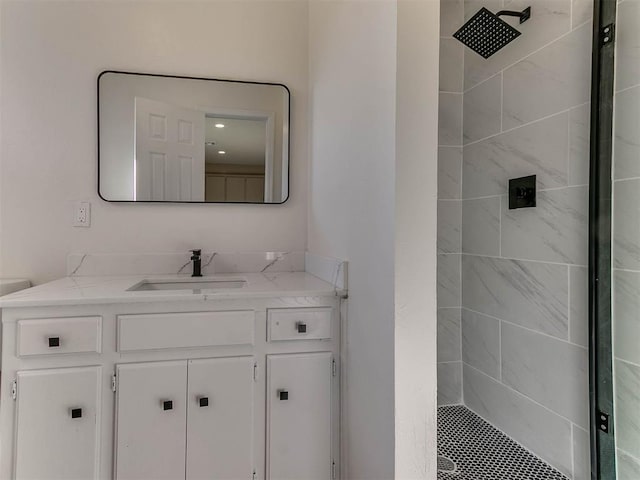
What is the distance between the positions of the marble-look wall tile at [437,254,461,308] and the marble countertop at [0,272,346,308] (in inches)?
27.7

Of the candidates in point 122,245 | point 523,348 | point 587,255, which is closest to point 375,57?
point 587,255

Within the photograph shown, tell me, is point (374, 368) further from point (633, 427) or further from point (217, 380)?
point (633, 427)

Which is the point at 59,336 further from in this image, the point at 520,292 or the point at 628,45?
→ the point at 628,45

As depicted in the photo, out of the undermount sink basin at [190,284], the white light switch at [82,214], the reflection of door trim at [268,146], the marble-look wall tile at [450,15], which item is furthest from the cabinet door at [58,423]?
the marble-look wall tile at [450,15]

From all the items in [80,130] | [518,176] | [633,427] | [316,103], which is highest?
[316,103]

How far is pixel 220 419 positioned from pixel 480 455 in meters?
1.07

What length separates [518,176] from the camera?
1664 mm

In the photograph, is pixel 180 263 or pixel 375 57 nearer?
pixel 375 57

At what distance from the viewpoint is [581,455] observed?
139 centimetres

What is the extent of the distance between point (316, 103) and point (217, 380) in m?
1.34

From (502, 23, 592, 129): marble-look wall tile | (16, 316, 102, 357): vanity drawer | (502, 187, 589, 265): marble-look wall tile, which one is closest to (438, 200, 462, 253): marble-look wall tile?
(502, 187, 589, 265): marble-look wall tile

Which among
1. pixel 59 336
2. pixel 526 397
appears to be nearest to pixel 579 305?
pixel 526 397

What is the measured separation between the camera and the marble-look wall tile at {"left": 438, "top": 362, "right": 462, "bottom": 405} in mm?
2016

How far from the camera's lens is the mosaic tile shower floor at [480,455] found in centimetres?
147
